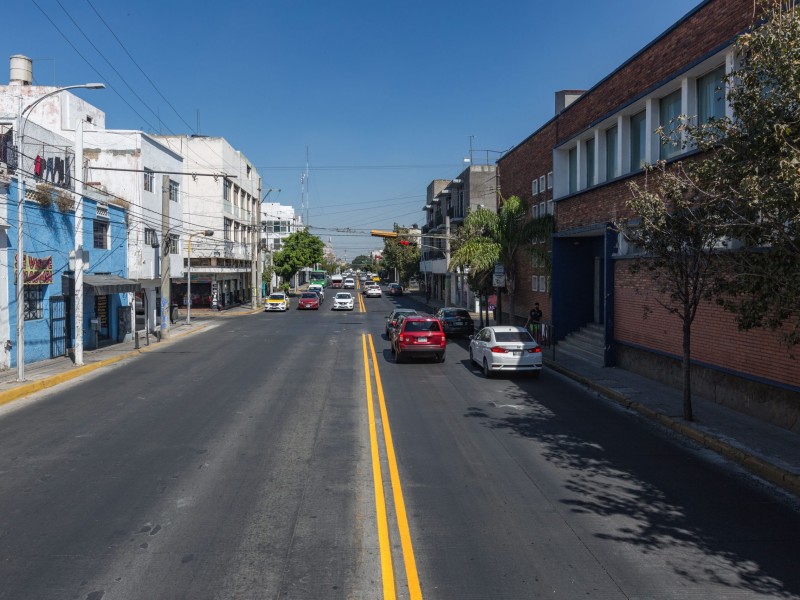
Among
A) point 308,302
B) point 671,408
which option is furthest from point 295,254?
point 671,408

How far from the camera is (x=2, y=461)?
10242mm

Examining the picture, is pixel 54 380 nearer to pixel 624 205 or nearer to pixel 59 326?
pixel 59 326

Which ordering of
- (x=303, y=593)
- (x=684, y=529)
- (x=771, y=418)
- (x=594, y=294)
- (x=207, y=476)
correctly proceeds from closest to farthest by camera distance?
(x=303, y=593) < (x=684, y=529) < (x=207, y=476) < (x=771, y=418) < (x=594, y=294)

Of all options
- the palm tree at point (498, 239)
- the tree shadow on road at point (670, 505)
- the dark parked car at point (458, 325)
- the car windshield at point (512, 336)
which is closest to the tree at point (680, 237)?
the tree shadow on road at point (670, 505)

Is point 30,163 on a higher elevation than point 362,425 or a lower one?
higher

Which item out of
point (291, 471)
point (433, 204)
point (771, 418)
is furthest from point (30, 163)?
point (433, 204)

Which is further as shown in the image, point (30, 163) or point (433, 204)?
point (433, 204)

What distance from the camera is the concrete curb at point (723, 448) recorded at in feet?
30.0

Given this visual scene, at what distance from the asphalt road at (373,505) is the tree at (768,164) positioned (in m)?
2.83

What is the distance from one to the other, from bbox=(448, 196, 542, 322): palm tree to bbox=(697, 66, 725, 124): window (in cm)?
1434

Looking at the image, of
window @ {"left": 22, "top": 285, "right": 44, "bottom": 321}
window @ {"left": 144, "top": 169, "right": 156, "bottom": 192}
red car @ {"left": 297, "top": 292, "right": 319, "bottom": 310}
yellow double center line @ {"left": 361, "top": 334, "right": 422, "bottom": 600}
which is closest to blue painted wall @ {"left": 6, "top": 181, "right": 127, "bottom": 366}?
window @ {"left": 22, "top": 285, "right": 44, "bottom": 321}

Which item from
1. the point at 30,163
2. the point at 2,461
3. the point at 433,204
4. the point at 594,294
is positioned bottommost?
the point at 2,461

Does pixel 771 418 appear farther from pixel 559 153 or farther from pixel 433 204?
pixel 433 204

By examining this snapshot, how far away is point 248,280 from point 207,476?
226 ft
